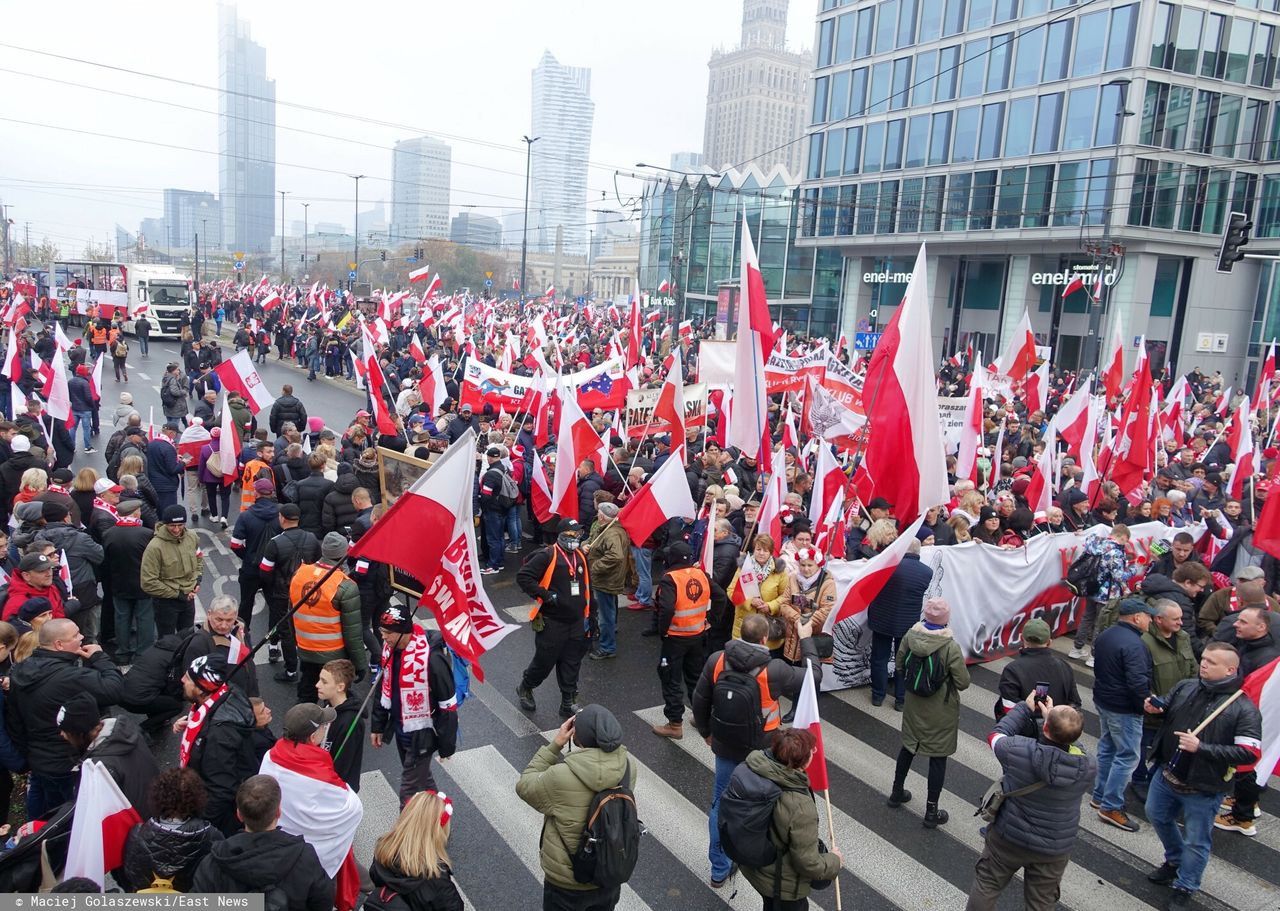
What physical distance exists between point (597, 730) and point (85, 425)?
1637 cm

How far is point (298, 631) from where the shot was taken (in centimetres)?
662

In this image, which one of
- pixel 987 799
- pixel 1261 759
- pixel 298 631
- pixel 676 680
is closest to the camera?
pixel 987 799

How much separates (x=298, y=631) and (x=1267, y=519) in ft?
29.1

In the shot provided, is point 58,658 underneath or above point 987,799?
above

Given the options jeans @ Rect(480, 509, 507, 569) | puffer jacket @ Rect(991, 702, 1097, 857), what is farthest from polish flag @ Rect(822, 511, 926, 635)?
jeans @ Rect(480, 509, 507, 569)

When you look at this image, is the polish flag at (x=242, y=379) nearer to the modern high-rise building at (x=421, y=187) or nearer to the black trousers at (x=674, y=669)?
the black trousers at (x=674, y=669)

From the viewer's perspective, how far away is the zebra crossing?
18.1 feet

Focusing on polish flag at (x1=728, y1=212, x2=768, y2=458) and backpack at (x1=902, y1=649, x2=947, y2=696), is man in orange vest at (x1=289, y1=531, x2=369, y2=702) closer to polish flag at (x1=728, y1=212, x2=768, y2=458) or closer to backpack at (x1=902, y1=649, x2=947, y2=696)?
backpack at (x1=902, y1=649, x2=947, y2=696)

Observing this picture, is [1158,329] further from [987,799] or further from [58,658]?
[58,658]

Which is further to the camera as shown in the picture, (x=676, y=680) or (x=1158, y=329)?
(x=1158, y=329)

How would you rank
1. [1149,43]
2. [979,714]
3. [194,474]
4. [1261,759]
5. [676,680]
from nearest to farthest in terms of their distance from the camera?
1. [1261,759]
2. [676,680]
3. [979,714]
4. [194,474]
5. [1149,43]

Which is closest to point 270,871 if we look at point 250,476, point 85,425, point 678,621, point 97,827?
point 97,827

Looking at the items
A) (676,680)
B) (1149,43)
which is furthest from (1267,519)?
(1149,43)

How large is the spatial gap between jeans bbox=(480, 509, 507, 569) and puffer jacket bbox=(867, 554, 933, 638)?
521 cm
